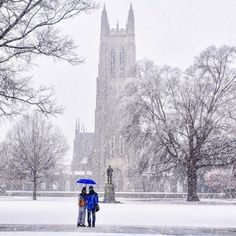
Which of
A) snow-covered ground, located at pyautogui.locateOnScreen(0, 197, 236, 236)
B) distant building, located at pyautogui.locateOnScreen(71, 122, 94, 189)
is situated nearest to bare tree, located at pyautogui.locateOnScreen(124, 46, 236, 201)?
snow-covered ground, located at pyautogui.locateOnScreen(0, 197, 236, 236)

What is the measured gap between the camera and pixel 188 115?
33.9 meters

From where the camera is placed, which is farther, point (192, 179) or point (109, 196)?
point (192, 179)

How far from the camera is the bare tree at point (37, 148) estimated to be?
147 ft

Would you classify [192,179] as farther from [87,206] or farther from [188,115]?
[87,206]

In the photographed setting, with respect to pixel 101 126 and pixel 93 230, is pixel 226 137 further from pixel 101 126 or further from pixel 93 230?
pixel 101 126

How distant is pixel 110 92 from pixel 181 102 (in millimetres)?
53523

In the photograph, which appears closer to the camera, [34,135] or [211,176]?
[34,135]

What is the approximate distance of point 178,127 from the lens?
34000 millimetres

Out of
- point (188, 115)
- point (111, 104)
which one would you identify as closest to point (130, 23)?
point (111, 104)

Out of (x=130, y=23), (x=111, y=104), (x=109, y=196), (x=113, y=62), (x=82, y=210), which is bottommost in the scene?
(x=109, y=196)

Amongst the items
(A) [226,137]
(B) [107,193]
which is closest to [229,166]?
(A) [226,137]

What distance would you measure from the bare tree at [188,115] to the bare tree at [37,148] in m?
12.8

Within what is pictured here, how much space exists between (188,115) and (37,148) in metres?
20.6

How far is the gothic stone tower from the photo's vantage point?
79.3m
